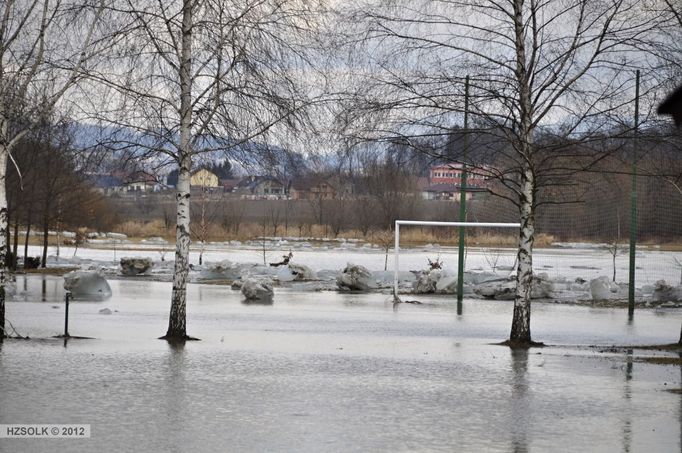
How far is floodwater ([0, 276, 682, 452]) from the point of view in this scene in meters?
11.0

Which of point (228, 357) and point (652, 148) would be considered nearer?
point (228, 357)

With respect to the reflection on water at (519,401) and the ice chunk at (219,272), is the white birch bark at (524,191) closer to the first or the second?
the reflection on water at (519,401)

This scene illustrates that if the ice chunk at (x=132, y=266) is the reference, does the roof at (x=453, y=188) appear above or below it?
above

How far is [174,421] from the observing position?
1166cm

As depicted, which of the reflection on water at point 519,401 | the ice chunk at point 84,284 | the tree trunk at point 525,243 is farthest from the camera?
the ice chunk at point 84,284

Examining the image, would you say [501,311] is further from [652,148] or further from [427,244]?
[427,244]

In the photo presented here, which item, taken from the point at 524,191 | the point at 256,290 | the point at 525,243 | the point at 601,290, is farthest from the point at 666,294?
the point at 524,191

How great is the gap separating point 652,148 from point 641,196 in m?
22.1

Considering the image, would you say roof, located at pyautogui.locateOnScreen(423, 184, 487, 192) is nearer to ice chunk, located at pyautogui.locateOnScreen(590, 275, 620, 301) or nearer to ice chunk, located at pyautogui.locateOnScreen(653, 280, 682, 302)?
ice chunk, located at pyautogui.locateOnScreen(590, 275, 620, 301)

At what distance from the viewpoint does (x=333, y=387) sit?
1449 centimetres

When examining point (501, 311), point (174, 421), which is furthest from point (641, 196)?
point (174, 421)

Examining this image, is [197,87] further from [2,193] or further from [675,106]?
[675,106]

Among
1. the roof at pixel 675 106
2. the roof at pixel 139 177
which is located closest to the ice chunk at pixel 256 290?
the roof at pixel 139 177

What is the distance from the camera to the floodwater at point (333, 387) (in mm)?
11000
